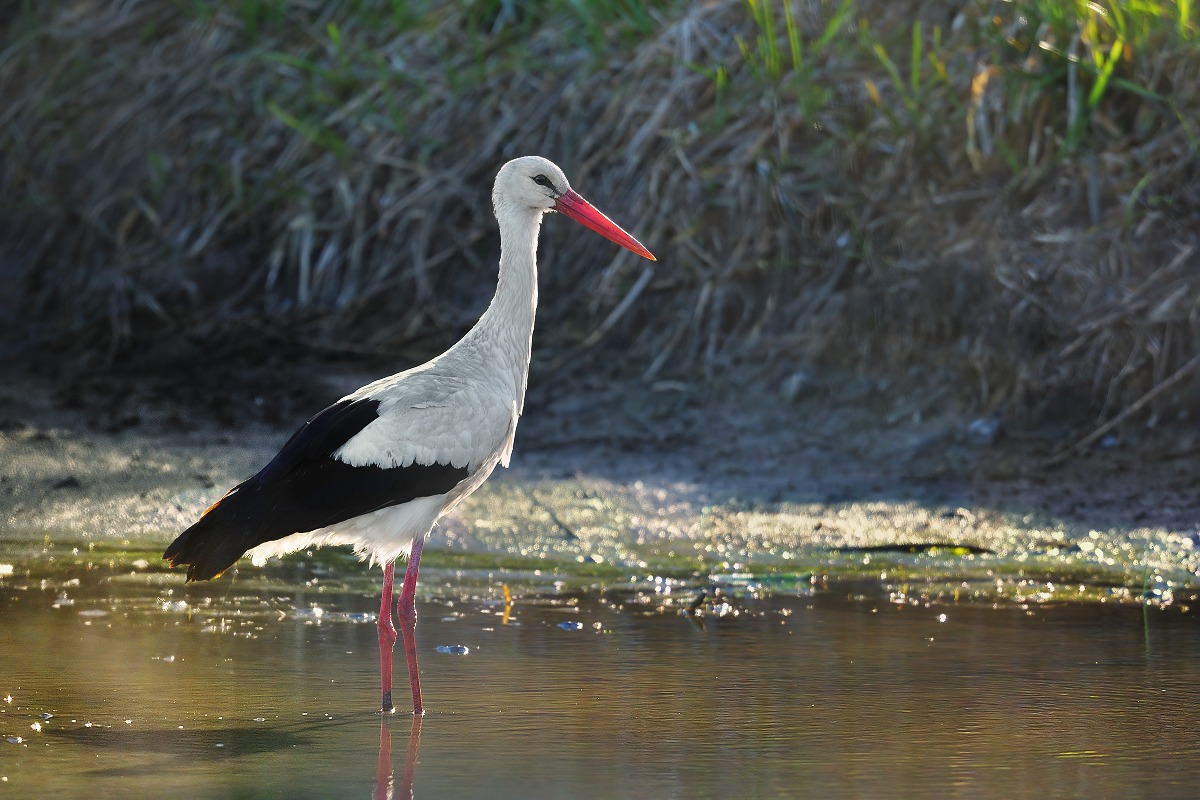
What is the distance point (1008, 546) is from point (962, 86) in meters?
3.06

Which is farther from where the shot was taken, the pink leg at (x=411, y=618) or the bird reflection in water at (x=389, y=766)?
the pink leg at (x=411, y=618)

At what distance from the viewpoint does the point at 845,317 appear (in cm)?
881

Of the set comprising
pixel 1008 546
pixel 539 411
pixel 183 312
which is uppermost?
pixel 183 312

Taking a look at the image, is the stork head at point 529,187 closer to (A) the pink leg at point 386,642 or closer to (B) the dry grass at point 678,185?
(A) the pink leg at point 386,642

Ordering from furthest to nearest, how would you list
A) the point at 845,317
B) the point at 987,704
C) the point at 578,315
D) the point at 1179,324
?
the point at 578,315, the point at 845,317, the point at 1179,324, the point at 987,704

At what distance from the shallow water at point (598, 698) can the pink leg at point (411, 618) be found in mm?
80

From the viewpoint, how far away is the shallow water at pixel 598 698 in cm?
396

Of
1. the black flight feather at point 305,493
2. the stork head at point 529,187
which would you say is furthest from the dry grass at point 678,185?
the black flight feather at point 305,493

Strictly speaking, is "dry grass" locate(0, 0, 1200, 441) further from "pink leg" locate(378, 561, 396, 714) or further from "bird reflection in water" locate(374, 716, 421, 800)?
"bird reflection in water" locate(374, 716, 421, 800)

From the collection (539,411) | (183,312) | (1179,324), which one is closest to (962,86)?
(1179,324)

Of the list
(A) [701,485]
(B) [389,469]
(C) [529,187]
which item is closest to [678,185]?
(A) [701,485]

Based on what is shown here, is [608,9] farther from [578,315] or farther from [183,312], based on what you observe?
[183,312]

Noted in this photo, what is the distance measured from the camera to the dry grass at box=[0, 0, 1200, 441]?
27.9 feet

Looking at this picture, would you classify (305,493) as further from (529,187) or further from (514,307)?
(529,187)
